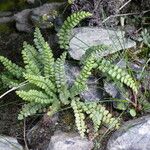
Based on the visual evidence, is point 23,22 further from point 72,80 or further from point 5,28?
point 72,80

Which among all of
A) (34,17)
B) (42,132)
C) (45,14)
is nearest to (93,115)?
(42,132)

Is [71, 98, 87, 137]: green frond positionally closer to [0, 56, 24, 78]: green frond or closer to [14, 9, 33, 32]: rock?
[0, 56, 24, 78]: green frond


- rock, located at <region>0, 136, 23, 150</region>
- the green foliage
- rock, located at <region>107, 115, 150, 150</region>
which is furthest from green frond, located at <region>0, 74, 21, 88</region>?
rock, located at <region>107, 115, 150, 150</region>

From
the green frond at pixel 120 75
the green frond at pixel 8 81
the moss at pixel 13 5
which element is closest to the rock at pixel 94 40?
the green frond at pixel 120 75

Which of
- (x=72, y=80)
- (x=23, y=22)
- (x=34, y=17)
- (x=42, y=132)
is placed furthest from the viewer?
(x=23, y=22)

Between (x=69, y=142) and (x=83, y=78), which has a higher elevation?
(x=83, y=78)

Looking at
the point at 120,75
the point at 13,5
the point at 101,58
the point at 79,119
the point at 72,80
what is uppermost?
the point at 13,5

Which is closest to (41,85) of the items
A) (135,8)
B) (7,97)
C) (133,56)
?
(7,97)
